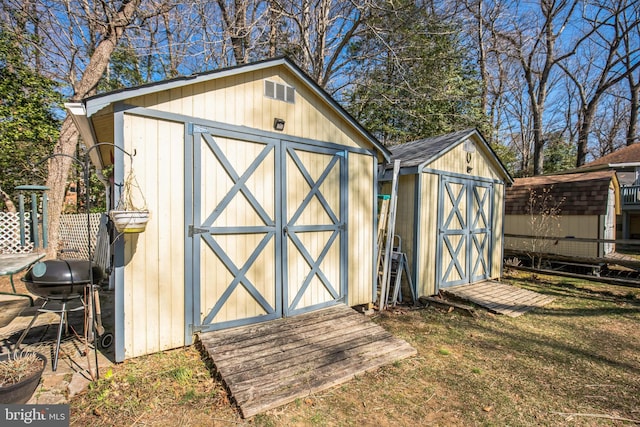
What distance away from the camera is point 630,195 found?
52.0 ft

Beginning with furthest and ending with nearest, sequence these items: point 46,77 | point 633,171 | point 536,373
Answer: point 633,171 → point 46,77 → point 536,373

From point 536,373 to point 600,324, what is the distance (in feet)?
8.66

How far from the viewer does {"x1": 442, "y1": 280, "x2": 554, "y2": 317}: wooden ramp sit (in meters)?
5.74

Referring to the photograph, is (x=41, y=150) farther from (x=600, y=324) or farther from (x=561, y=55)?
(x=561, y=55)

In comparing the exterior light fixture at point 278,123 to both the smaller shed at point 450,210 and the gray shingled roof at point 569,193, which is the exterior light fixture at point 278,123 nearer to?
the smaller shed at point 450,210

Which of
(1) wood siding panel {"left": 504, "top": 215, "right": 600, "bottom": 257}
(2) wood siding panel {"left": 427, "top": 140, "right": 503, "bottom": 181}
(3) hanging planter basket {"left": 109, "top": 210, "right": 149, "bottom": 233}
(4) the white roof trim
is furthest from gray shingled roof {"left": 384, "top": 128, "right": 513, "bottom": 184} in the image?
(3) hanging planter basket {"left": 109, "top": 210, "right": 149, "bottom": 233}

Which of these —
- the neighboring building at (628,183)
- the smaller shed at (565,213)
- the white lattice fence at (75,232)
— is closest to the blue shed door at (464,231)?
the smaller shed at (565,213)

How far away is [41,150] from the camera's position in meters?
10.1

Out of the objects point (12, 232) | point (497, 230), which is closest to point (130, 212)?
point (497, 230)

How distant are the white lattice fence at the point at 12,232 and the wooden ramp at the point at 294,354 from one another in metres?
8.12

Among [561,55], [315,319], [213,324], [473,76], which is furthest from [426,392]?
[561,55]

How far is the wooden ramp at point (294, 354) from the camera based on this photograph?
2.96 meters

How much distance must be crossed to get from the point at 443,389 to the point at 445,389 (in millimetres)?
20

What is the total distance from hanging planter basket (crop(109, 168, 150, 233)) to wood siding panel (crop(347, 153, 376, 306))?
300 cm
